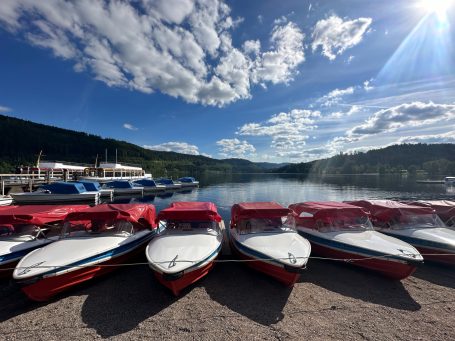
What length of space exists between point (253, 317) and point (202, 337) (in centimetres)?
152

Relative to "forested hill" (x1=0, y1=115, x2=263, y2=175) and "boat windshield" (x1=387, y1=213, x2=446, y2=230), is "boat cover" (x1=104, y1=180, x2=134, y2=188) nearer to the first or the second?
"boat windshield" (x1=387, y1=213, x2=446, y2=230)

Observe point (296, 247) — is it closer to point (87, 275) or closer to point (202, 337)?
point (202, 337)

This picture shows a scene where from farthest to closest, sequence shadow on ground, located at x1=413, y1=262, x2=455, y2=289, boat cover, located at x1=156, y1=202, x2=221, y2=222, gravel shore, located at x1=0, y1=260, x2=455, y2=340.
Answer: boat cover, located at x1=156, y1=202, x2=221, y2=222 < shadow on ground, located at x1=413, y1=262, x2=455, y2=289 < gravel shore, located at x1=0, y1=260, x2=455, y2=340

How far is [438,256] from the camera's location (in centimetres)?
925

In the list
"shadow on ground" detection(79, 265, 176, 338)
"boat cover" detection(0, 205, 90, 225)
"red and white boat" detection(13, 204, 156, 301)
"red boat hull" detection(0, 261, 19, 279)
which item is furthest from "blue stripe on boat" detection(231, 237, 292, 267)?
"boat cover" detection(0, 205, 90, 225)

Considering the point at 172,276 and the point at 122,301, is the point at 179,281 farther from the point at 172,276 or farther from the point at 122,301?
the point at 122,301

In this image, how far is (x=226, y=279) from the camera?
852 centimetres

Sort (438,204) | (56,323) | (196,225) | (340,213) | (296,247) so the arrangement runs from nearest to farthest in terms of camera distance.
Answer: (56,323), (296,247), (196,225), (340,213), (438,204)

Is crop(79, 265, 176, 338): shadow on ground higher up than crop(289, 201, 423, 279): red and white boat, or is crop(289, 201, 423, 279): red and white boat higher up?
crop(289, 201, 423, 279): red and white boat

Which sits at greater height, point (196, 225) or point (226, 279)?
point (196, 225)

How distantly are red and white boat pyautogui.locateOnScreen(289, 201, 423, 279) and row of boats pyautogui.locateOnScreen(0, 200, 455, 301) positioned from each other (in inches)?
1.2

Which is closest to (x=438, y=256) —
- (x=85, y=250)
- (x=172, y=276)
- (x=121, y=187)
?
(x=172, y=276)

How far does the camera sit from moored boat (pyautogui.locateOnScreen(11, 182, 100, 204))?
30.2 meters

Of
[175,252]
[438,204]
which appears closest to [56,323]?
[175,252]
